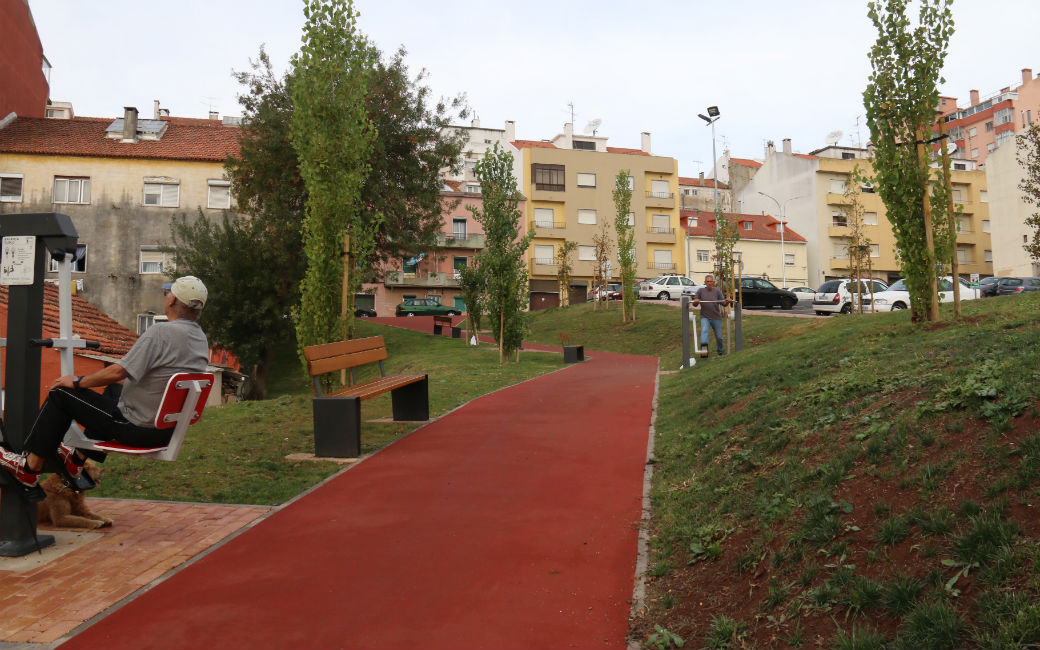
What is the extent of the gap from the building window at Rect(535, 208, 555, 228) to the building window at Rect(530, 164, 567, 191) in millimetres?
1837

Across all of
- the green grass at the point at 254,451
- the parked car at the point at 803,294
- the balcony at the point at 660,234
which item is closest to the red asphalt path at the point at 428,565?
the green grass at the point at 254,451

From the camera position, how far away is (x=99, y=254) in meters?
35.5

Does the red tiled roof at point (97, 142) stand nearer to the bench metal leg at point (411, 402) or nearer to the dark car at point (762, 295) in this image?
the dark car at point (762, 295)

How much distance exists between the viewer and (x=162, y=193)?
36344 millimetres

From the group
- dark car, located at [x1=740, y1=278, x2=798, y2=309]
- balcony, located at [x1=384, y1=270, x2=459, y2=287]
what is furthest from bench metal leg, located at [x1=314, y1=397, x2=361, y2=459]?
balcony, located at [x1=384, y1=270, x2=459, y2=287]

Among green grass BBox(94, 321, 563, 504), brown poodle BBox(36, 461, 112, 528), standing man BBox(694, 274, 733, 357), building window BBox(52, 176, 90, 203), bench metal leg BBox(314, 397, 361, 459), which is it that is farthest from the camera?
building window BBox(52, 176, 90, 203)

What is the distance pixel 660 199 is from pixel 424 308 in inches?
929

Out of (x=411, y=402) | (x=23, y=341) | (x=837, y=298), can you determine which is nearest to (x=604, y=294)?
(x=837, y=298)

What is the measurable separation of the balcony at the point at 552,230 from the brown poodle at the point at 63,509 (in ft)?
177

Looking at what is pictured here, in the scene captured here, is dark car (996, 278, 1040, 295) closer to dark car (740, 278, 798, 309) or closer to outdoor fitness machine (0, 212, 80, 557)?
dark car (740, 278, 798, 309)

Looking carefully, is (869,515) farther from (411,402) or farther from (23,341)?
(411,402)

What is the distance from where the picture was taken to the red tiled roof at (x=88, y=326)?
14.5 meters

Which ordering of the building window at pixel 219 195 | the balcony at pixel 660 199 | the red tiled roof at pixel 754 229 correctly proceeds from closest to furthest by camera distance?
the building window at pixel 219 195, the red tiled roof at pixel 754 229, the balcony at pixel 660 199

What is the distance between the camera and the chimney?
37.3 m
